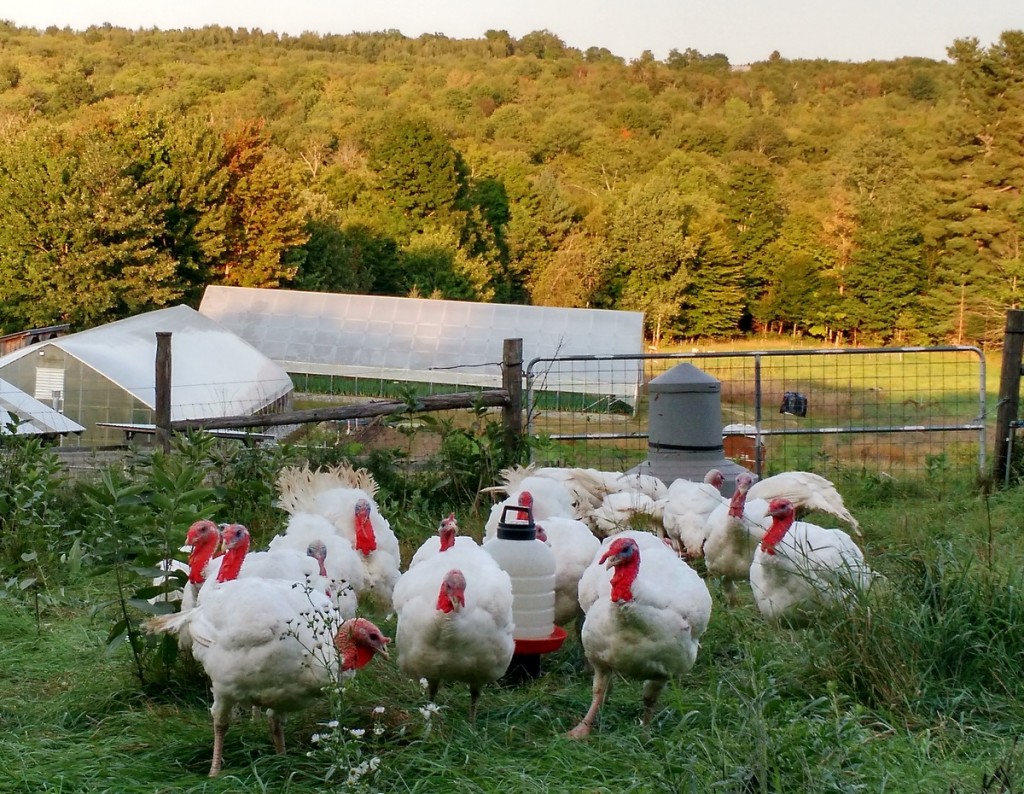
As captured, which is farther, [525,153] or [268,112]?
[268,112]

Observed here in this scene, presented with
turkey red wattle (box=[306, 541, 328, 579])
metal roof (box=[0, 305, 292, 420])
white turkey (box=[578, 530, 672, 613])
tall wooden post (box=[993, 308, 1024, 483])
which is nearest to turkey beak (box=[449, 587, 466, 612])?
white turkey (box=[578, 530, 672, 613])

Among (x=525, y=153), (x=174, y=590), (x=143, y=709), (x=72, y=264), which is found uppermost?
(x=525, y=153)

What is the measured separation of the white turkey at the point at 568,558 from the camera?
5090 millimetres

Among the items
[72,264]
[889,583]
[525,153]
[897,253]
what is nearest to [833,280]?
[897,253]

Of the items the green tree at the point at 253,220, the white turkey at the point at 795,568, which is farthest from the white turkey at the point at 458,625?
the green tree at the point at 253,220

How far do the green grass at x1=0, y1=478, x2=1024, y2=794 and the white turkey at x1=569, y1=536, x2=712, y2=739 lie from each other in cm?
12

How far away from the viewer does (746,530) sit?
18.7 ft

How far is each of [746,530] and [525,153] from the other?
51.4m

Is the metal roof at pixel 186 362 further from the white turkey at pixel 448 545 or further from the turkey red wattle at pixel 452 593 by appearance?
the turkey red wattle at pixel 452 593

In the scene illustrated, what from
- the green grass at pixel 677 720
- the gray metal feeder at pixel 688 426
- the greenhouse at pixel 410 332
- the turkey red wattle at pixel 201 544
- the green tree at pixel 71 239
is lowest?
the green grass at pixel 677 720

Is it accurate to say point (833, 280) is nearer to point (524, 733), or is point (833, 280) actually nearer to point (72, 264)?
point (72, 264)

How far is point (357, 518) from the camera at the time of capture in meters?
5.35

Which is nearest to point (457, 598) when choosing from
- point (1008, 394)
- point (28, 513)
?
point (28, 513)

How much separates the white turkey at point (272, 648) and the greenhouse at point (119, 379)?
12644 millimetres
